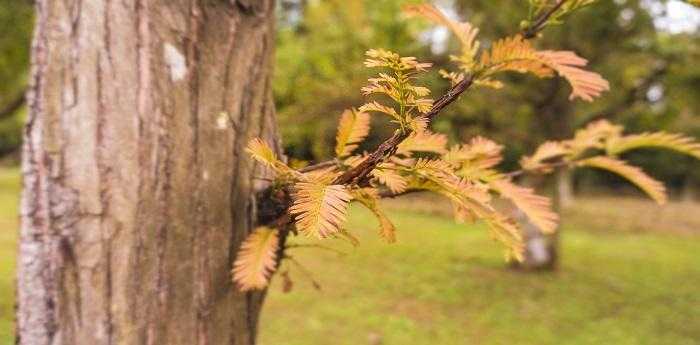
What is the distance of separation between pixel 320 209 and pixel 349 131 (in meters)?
0.47

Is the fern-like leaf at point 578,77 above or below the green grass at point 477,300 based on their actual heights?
above

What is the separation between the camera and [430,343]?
4.90 metres

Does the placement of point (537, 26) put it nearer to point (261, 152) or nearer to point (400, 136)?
point (400, 136)

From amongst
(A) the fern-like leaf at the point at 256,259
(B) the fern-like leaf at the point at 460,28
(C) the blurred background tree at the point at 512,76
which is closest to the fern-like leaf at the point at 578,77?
(B) the fern-like leaf at the point at 460,28

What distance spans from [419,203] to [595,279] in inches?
412

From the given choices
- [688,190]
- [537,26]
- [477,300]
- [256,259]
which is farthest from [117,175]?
[688,190]

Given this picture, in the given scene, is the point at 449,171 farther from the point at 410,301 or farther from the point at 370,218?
the point at 370,218

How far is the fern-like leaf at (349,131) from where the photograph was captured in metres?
1.48

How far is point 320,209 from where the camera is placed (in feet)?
3.44

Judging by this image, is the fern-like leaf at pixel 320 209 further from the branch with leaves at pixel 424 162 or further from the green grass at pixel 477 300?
the green grass at pixel 477 300

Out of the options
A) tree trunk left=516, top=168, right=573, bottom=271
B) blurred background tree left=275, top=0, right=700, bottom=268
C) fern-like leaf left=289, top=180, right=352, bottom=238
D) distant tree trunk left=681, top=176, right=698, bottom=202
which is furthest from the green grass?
distant tree trunk left=681, top=176, right=698, bottom=202

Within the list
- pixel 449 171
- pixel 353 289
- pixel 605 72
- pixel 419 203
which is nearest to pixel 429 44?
pixel 605 72

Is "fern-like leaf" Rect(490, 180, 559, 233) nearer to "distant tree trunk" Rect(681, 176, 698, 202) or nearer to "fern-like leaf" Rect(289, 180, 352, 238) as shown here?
"fern-like leaf" Rect(289, 180, 352, 238)

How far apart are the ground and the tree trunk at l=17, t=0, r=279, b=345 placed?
1762 millimetres
